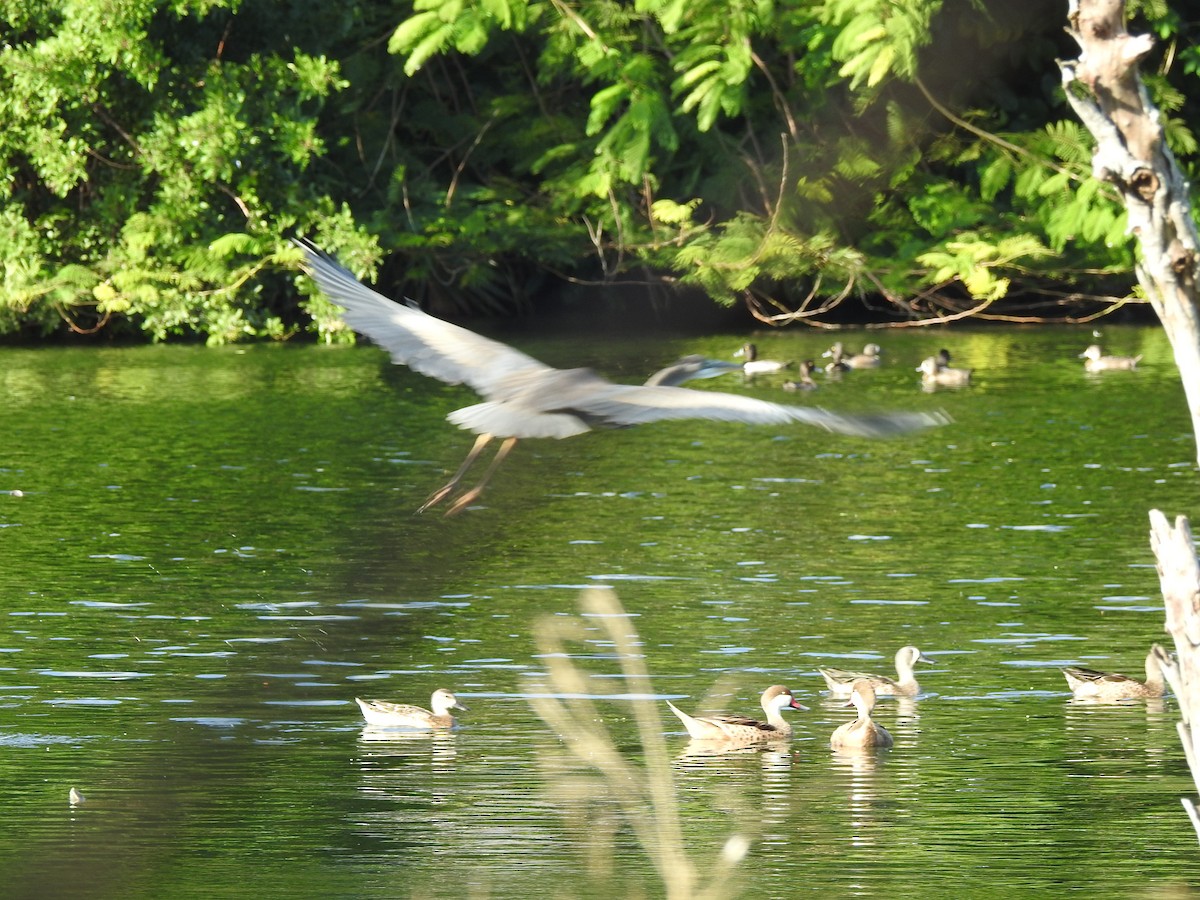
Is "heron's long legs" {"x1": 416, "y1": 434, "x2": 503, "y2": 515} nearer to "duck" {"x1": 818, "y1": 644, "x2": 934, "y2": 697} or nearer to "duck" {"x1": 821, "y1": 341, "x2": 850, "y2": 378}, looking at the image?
"duck" {"x1": 818, "y1": 644, "x2": 934, "y2": 697}

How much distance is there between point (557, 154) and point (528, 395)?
2474 cm

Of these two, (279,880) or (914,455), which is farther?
(914,455)

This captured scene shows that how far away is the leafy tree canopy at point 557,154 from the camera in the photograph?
29391mm

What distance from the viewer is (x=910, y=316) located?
3434 centimetres

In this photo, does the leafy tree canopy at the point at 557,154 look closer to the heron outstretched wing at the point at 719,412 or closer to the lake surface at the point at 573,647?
the lake surface at the point at 573,647

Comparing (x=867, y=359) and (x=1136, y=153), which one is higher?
(x=1136, y=153)

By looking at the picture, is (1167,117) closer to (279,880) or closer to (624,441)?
(624,441)

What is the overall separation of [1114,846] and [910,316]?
26.7 m

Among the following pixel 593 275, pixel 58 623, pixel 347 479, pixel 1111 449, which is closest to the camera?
pixel 58 623

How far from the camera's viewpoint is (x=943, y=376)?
79.3ft

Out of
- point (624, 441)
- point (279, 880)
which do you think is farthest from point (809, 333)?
point (279, 880)

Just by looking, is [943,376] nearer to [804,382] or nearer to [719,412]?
[804,382]

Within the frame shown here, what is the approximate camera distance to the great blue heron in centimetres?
713

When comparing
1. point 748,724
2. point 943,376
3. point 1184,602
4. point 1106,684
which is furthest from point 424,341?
point 943,376
